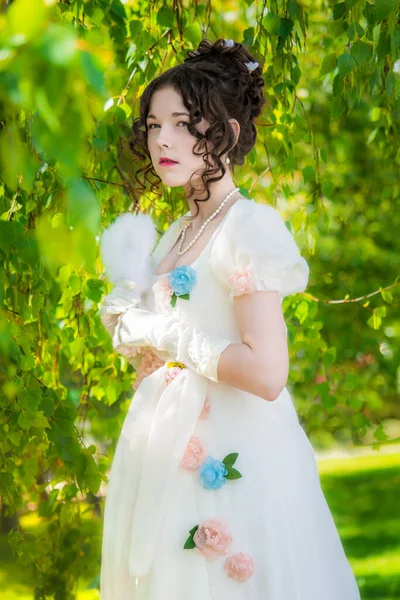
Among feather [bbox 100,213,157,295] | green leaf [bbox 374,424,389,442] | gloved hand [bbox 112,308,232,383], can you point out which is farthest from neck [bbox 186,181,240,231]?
green leaf [bbox 374,424,389,442]

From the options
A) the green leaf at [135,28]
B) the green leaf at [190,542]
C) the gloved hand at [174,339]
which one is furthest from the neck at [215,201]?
the green leaf at [135,28]

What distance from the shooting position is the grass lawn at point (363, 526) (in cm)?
387

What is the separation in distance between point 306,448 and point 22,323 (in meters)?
0.93

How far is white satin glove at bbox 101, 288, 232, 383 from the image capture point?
149cm

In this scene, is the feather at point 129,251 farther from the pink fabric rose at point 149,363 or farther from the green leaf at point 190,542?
the green leaf at point 190,542

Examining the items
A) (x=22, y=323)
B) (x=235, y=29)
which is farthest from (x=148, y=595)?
(x=235, y=29)

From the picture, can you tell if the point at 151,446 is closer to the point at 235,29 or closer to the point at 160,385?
the point at 160,385

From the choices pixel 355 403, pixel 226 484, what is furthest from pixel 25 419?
pixel 355 403

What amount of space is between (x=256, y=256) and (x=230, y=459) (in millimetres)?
339

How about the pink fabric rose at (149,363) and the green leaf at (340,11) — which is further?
the green leaf at (340,11)

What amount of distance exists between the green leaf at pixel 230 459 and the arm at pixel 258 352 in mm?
114

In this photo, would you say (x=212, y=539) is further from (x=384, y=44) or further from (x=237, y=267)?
(x=384, y=44)

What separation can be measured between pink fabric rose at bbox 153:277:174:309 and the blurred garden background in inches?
4.8

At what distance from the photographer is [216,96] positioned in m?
1.65
